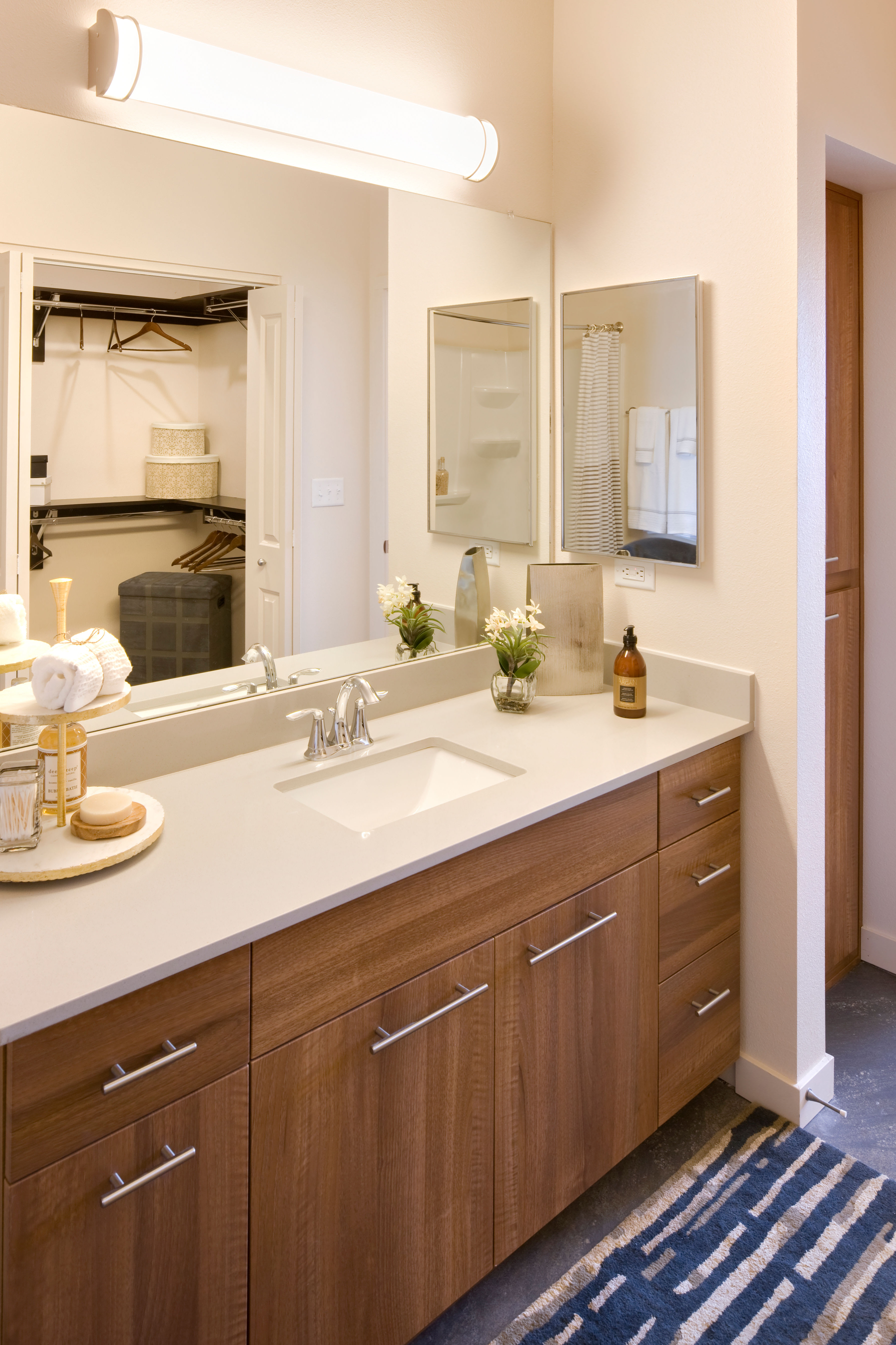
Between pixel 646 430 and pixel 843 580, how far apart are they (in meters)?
0.70

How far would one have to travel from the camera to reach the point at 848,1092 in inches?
81.3

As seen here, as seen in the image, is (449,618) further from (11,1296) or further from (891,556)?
(11,1296)

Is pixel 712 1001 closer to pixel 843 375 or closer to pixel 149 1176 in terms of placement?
pixel 149 1176

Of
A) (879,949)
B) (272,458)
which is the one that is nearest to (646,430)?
(272,458)

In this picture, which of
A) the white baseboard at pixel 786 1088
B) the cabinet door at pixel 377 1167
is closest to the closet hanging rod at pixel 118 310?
the cabinet door at pixel 377 1167

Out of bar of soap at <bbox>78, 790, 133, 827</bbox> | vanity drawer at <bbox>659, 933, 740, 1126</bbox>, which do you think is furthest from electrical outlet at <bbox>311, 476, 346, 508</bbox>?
vanity drawer at <bbox>659, 933, 740, 1126</bbox>

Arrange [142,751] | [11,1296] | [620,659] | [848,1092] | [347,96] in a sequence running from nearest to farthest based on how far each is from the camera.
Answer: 1. [11,1296]
2. [142,751]
3. [347,96]
4. [620,659]
5. [848,1092]

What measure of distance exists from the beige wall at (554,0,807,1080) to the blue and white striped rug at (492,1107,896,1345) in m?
0.24

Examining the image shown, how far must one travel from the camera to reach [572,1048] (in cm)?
158

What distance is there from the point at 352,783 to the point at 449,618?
0.57m

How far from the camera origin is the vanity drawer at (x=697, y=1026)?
1.82m

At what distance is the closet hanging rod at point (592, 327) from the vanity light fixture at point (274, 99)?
15.0 inches

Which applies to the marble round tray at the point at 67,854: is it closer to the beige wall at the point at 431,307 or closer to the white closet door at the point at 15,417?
the white closet door at the point at 15,417

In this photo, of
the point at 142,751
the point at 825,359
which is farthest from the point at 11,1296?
the point at 825,359
